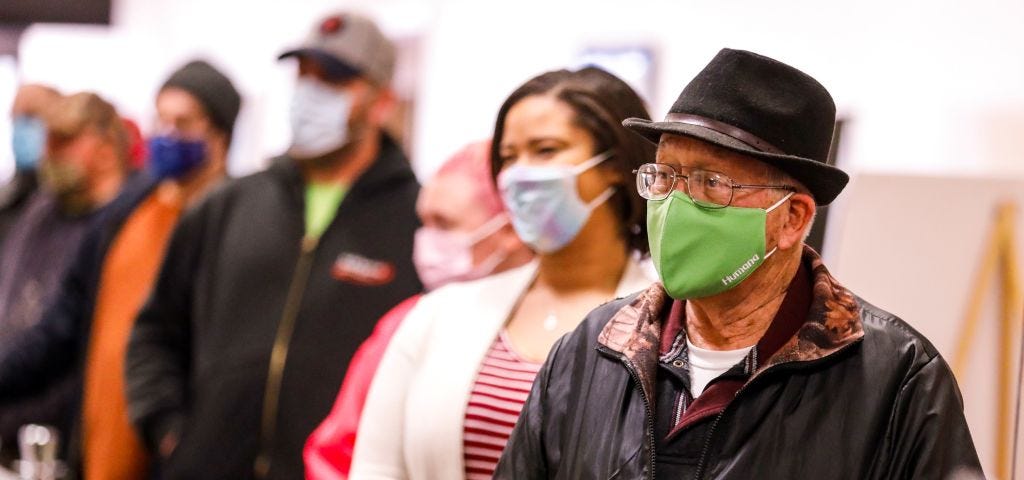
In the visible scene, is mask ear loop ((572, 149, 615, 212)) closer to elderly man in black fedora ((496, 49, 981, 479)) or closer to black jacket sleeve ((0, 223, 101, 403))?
elderly man in black fedora ((496, 49, 981, 479))

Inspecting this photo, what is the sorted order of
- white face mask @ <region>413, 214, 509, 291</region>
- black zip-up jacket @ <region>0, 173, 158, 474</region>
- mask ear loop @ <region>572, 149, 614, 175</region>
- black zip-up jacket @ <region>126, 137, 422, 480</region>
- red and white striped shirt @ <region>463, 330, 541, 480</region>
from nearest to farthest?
red and white striped shirt @ <region>463, 330, 541, 480</region> → mask ear loop @ <region>572, 149, 614, 175</region> → white face mask @ <region>413, 214, 509, 291</region> → black zip-up jacket @ <region>126, 137, 422, 480</region> → black zip-up jacket @ <region>0, 173, 158, 474</region>

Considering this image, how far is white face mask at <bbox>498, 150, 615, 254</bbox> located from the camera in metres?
2.64

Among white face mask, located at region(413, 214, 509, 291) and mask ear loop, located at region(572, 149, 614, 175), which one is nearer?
mask ear loop, located at region(572, 149, 614, 175)

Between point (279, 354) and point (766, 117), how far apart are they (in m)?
1.91

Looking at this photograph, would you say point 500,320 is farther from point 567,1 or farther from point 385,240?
point 567,1

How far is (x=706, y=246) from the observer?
2.00 m

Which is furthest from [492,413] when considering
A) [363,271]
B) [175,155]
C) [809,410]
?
[175,155]

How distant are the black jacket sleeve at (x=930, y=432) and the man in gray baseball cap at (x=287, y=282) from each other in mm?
1812

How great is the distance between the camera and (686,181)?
2.03 metres

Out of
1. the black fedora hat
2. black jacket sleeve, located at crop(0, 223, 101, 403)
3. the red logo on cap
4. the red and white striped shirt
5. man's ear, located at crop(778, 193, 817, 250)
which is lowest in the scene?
black jacket sleeve, located at crop(0, 223, 101, 403)

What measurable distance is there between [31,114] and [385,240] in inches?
106

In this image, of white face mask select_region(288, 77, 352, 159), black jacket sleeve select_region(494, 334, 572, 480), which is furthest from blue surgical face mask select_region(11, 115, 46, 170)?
black jacket sleeve select_region(494, 334, 572, 480)

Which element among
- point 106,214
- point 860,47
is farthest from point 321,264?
point 860,47

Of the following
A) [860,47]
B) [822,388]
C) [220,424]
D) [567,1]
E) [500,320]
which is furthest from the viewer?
[567,1]
